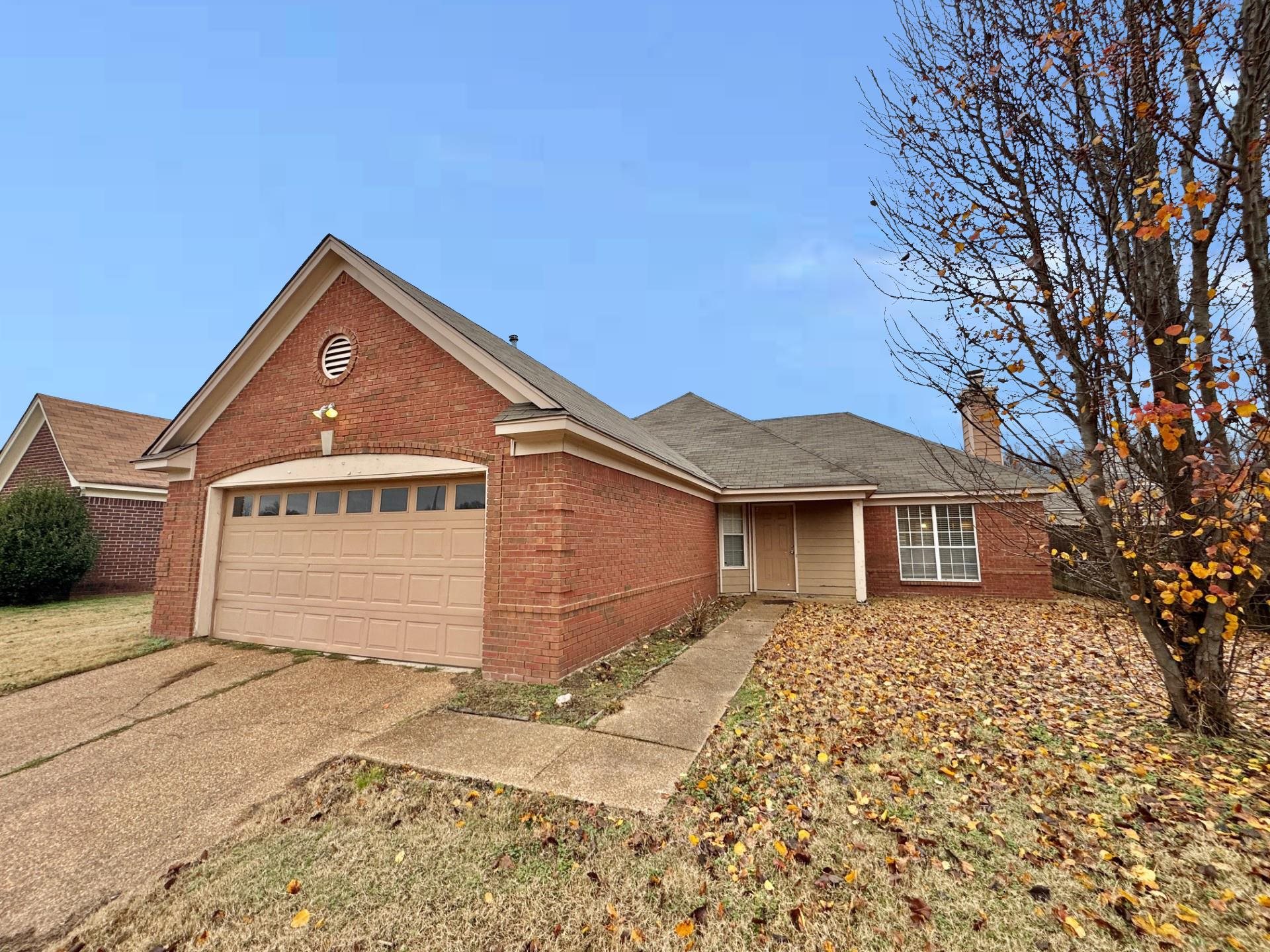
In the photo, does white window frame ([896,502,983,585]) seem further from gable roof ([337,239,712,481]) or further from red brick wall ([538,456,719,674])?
gable roof ([337,239,712,481])

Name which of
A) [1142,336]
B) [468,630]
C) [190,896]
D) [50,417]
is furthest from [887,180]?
[50,417]

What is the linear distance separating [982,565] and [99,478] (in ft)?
79.8

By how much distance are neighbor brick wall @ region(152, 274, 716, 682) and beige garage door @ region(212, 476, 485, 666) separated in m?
0.52

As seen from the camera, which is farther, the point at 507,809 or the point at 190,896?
the point at 507,809

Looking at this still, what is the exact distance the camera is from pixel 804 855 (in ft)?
9.83

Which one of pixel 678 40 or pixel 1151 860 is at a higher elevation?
pixel 678 40

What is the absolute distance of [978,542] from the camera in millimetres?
13203

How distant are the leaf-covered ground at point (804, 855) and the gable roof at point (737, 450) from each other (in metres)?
8.09

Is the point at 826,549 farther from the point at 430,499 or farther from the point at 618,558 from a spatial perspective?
the point at 430,499

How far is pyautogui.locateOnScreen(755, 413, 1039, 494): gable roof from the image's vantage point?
500 inches

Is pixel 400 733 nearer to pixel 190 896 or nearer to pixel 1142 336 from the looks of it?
pixel 190 896

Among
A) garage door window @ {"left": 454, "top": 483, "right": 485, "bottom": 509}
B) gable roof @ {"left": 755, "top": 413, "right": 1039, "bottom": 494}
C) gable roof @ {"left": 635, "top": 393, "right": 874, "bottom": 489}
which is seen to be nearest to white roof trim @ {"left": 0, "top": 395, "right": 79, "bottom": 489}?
garage door window @ {"left": 454, "top": 483, "right": 485, "bottom": 509}

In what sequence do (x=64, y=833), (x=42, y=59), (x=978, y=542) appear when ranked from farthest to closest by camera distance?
1. (x=42, y=59)
2. (x=978, y=542)
3. (x=64, y=833)

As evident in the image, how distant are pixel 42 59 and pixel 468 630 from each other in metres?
29.8
